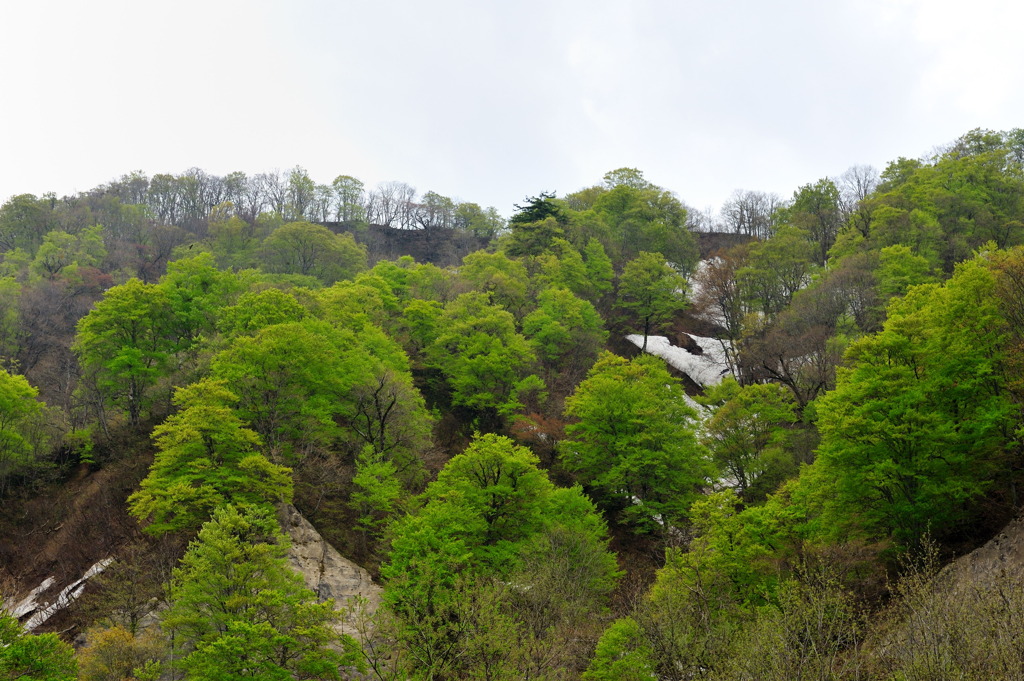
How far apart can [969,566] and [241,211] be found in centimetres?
9689

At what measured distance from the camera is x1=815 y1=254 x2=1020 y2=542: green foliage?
2205 centimetres

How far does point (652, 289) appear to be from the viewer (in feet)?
187

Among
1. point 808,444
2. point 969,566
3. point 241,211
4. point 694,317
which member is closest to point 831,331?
point 808,444

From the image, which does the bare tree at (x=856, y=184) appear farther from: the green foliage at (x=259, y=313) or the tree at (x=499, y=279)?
the green foliage at (x=259, y=313)

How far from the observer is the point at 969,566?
20.5m

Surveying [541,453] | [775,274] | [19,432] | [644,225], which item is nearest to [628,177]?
[644,225]

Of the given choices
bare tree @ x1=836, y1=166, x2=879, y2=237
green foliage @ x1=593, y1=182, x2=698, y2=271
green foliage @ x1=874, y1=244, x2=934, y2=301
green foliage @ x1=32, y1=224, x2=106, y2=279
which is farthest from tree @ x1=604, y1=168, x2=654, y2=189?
green foliage @ x1=32, y1=224, x2=106, y2=279

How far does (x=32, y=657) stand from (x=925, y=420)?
28473mm

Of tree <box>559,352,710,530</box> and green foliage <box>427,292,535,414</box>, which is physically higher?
green foliage <box>427,292,535,414</box>

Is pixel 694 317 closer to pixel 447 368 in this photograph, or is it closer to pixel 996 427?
pixel 447 368

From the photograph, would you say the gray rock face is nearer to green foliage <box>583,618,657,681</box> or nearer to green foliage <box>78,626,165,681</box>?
green foliage <box>78,626,165,681</box>

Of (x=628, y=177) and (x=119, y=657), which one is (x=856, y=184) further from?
(x=119, y=657)

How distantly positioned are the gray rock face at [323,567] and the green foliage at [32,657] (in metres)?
8.16

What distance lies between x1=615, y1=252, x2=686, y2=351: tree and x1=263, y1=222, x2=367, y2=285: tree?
88.1 feet
